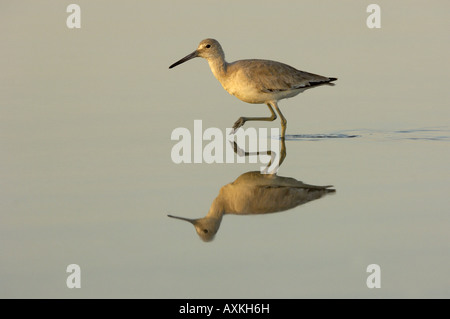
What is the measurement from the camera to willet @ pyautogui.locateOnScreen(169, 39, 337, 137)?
12.0 meters

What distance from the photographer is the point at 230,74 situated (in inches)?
481

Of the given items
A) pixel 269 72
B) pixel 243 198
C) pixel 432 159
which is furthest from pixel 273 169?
pixel 269 72

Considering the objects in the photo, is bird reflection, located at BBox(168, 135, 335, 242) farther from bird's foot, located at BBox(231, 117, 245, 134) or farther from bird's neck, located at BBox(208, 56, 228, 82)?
bird's neck, located at BBox(208, 56, 228, 82)

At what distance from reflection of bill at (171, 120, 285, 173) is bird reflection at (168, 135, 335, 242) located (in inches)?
24.2

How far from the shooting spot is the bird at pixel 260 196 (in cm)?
808

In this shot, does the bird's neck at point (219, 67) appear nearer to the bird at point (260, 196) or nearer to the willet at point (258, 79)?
the willet at point (258, 79)

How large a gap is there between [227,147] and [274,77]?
1.74 meters

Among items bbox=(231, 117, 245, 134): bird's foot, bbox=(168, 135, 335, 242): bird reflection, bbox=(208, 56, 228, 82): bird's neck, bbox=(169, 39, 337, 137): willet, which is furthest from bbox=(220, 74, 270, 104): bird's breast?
bbox=(168, 135, 335, 242): bird reflection

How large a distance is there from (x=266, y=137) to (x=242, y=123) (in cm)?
41

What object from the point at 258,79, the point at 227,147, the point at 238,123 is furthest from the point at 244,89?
the point at 227,147

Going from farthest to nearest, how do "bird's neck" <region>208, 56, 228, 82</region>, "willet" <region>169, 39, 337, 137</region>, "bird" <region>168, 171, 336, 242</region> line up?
"bird's neck" <region>208, 56, 228, 82</region>
"willet" <region>169, 39, 337, 137</region>
"bird" <region>168, 171, 336, 242</region>

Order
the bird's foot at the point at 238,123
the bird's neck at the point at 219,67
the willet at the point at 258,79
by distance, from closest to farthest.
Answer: the bird's foot at the point at 238,123, the willet at the point at 258,79, the bird's neck at the point at 219,67

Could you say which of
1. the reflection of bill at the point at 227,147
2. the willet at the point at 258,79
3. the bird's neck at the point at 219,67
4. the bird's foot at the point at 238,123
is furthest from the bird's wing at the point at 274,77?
the reflection of bill at the point at 227,147

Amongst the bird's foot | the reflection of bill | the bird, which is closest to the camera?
the bird
